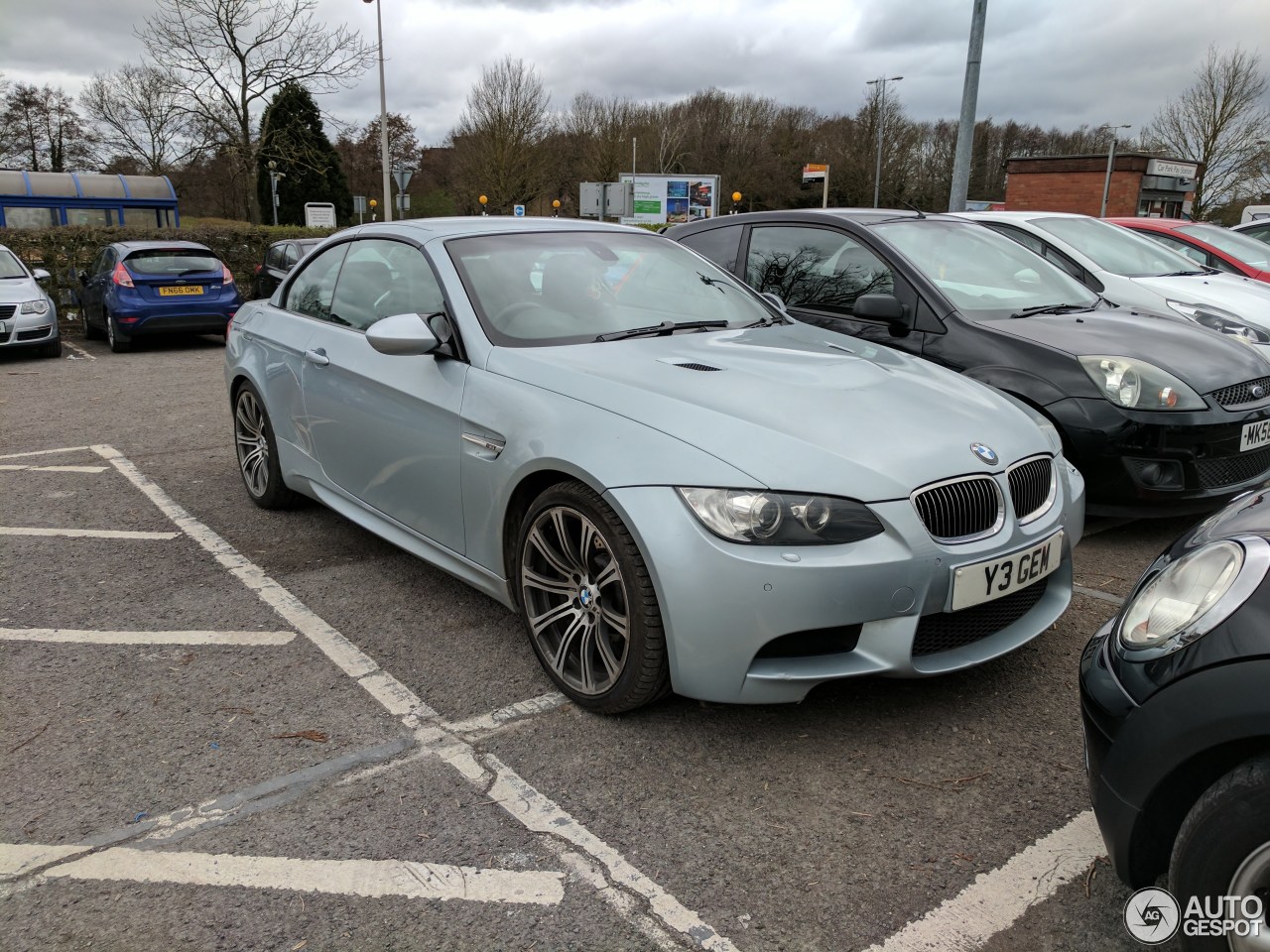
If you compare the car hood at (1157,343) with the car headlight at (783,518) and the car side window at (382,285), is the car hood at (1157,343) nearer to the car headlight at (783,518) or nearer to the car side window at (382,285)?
the car headlight at (783,518)

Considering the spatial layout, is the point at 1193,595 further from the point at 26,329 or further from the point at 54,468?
the point at 26,329

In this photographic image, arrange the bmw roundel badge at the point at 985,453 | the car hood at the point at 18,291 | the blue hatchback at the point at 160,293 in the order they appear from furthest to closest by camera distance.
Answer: the blue hatchback at the point at 160,293 < the car hood at the point at 18,291 < the bmw roundel badge at the point at 985,453

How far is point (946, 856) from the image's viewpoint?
2357 mm

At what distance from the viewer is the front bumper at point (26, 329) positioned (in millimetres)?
11617

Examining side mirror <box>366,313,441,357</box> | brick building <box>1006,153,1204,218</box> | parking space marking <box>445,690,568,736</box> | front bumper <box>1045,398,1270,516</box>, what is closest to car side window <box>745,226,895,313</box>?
front bumper <box>1045,398,1270,516</box>

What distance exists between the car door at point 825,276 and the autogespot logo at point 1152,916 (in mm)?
3314

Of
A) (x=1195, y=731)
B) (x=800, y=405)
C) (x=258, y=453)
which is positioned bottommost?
(x=258, y=453)

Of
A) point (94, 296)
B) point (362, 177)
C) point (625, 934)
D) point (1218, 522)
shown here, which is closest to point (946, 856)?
point (625, 934)

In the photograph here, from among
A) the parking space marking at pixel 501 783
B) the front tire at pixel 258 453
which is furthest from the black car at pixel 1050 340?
the parking space marking at pixel 501 783

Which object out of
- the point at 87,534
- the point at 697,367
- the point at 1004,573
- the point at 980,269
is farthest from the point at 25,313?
the point at 1004,573

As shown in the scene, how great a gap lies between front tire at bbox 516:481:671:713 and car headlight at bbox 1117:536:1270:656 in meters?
1.23

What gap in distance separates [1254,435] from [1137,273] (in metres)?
3.04

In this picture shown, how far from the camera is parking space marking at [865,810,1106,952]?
208 cm

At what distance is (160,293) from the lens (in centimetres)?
1274
